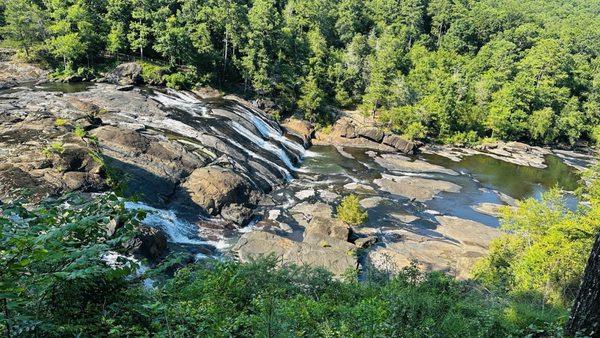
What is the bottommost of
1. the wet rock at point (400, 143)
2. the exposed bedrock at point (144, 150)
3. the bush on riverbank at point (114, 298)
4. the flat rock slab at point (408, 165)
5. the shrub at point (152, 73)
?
the flat rock slab at point (408, 165)

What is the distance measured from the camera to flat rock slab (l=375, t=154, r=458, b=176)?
4078 centimetres

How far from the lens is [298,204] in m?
28.9

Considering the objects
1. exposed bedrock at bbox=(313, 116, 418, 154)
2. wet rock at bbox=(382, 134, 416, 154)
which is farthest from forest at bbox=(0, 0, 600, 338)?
exposed bedrock at bbox=(313, 116, 418, 154)

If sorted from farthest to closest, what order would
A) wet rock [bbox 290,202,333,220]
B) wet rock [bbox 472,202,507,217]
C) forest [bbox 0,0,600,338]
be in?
wet rock [bbox 472,202,507,217] → wet rock [bbox 290,202,333,220] → forest [bbox 0,0,600,338]

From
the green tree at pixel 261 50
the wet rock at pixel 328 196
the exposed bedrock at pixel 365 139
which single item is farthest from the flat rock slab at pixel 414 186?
the green tree at pixel 261 50

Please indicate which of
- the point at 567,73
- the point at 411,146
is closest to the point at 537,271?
the point at 411,146

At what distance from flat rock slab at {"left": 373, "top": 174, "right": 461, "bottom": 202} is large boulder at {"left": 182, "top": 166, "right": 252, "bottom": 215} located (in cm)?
1312

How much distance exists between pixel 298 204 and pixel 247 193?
12.5 ft

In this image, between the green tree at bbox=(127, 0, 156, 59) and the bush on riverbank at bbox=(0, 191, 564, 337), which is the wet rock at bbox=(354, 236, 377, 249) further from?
the green tree at bbox=(127, 0, 156, 59)

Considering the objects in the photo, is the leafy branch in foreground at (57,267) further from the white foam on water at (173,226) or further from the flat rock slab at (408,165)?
the flat rock slab at (408,165)

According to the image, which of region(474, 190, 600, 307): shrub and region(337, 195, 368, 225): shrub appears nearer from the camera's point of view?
region(474, 190, 600, 307): shrub

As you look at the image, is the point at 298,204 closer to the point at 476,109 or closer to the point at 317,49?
the point at 317,49

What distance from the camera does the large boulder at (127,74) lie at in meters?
45.0

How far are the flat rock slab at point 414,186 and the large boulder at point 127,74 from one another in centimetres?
2957
